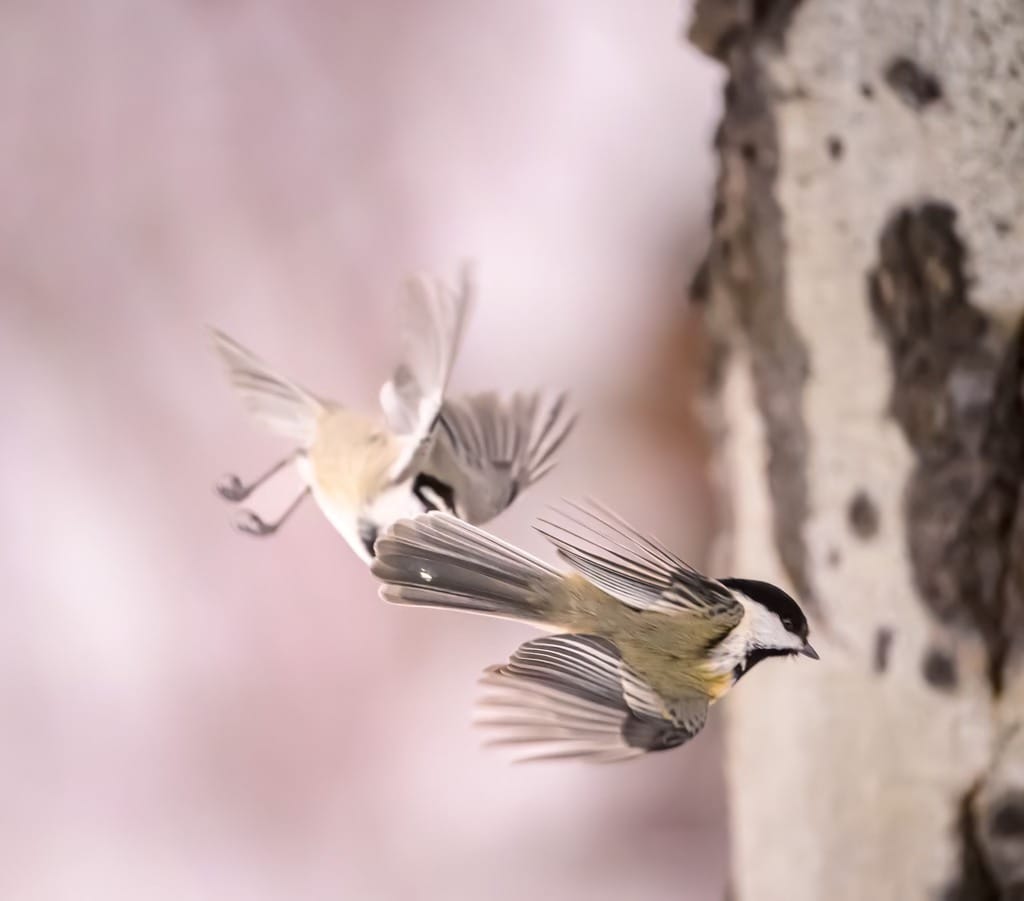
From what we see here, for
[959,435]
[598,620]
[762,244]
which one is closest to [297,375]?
[762,244]

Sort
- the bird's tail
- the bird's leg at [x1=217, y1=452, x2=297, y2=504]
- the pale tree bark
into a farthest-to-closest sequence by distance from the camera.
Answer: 1. the pale tree bark
2. the bird's leg at [x1=217, y1=452, x2=297, y2=504]
3. the bird's tail

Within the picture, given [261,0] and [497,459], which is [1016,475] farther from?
[261,0]

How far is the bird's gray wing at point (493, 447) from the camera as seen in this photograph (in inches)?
11.8

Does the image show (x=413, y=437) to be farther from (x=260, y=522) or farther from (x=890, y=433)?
(x=890, y=433)

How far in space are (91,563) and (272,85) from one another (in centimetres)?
41

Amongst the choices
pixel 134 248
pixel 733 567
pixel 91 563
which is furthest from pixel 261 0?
pixel 733 567

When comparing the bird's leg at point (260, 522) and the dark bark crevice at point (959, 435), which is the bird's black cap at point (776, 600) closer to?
the bird's leg at point (260, 522)

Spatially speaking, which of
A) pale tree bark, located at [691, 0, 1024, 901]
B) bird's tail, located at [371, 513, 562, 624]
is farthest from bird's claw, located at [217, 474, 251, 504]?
pale tree bark, located at [691, 0, 1024, 901]

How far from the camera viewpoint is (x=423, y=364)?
291mm

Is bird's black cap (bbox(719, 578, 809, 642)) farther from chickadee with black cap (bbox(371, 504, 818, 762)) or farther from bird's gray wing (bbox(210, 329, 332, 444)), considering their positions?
bird's gray wing (bbox(210, 329, 332, 444))

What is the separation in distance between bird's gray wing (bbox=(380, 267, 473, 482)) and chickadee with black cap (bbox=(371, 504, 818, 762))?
36 millimetres

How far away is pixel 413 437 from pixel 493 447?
0.13 ft

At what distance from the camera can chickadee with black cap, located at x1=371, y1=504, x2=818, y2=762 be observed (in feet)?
0.83

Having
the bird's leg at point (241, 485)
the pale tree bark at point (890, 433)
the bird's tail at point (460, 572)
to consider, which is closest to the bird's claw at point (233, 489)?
the bird's leg at point (241, 485)
